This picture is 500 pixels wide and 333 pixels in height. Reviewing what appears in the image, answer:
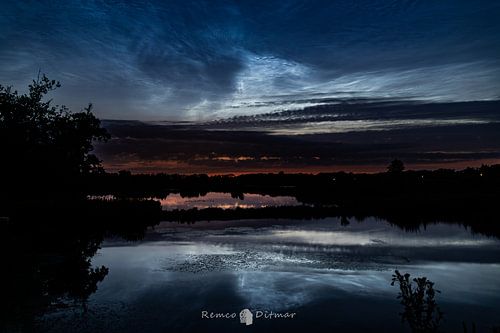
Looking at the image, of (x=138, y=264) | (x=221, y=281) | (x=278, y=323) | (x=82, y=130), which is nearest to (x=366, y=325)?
(x=278, y=323)

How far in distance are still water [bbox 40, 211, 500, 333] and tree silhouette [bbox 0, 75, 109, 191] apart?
57.0ft

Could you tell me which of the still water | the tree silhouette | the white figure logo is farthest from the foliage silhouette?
the tree silhouette

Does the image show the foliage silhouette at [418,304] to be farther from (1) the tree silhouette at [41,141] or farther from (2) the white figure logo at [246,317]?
(1) the tree silhouette at [41,141]

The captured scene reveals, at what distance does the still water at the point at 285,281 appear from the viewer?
13273mm

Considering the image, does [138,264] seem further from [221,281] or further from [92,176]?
[92,176]

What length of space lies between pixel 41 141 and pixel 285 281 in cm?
3859

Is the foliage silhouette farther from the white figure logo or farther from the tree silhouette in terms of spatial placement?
the tree silhouette

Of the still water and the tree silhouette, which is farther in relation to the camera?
the tree silhouette

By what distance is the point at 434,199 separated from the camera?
62281 mm

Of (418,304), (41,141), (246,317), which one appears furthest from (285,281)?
(41,141)

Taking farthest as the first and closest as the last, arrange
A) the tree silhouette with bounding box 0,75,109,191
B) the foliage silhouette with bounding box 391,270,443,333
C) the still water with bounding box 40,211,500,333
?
the tree silhouette with bounding box 0,75,109,191
the still water with bounding box 40,211,500,333
the foliage silhouette with bounding box 391,270,443,333

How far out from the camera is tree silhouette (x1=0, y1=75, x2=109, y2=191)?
133 feet

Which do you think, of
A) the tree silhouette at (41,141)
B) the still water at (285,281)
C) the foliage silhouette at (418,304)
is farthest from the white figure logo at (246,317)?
the tree silhouette at (41,141)

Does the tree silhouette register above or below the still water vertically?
above
